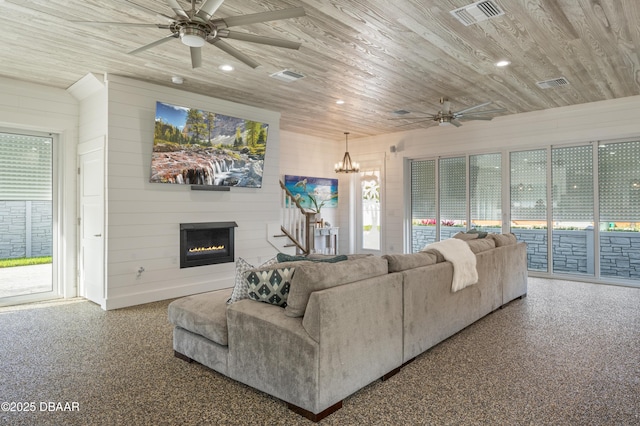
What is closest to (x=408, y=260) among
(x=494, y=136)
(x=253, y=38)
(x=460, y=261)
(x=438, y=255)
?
(x=438, y=255)

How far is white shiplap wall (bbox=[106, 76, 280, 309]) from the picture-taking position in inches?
193

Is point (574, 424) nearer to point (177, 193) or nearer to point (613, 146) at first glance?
point (177, 193)

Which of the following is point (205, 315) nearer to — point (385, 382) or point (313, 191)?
point (385, 382)

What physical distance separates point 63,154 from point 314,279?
190 inches

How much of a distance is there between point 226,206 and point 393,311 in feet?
12.8

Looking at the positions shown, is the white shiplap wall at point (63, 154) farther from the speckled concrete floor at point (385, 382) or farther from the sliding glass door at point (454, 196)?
the sliding glass door at point (454, 196)

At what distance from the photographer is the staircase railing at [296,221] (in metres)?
7.49

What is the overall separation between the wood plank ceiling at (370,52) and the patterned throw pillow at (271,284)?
2.16 meters

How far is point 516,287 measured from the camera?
→ 508cm

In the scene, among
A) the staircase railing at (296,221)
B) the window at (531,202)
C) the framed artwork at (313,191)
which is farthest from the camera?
the framed artwork at (313,191)

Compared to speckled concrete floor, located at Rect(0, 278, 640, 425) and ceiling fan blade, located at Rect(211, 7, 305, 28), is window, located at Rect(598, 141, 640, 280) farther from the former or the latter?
ceiling fan blade, located at Rect(211, 7, 305, 28)

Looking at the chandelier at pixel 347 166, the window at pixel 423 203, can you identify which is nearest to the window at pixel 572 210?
the window at pixel 423 203

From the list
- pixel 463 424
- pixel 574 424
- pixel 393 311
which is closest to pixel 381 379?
pixel 393 311

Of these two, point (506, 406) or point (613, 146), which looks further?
point (613, 146)
